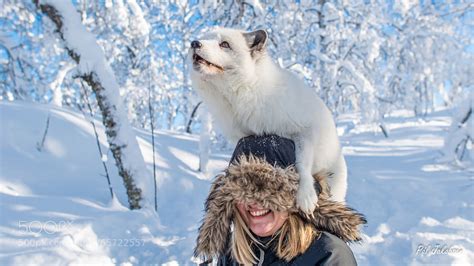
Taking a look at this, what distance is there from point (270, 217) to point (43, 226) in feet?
12.5

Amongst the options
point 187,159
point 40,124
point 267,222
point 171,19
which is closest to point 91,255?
point 267,222

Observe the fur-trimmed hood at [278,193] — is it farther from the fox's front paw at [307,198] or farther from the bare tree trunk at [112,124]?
the bare tree trunk at [112,124]

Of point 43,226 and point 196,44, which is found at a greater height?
point 196,44

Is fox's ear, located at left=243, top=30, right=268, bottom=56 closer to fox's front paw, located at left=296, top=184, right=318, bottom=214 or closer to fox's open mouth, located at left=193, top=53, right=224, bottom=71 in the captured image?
fox's open mouth, located at left=193, top=53, right=224, bottom=71

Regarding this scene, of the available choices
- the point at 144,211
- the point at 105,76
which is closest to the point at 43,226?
the point at 144,211

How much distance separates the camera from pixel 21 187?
5.74 meters

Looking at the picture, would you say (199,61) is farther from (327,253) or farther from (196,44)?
(327,253)

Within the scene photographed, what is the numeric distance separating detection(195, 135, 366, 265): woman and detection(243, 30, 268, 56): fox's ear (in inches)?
18.9

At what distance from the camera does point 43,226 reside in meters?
4.78

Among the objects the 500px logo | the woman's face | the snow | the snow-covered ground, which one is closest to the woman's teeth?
the woman's face

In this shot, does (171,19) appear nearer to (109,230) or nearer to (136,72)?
(136,72)

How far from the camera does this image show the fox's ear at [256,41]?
2.07m

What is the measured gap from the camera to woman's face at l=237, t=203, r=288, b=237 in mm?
1840

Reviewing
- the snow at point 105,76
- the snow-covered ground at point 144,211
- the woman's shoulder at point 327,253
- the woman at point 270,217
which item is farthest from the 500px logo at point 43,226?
the woman's shoulder at point 327,253
